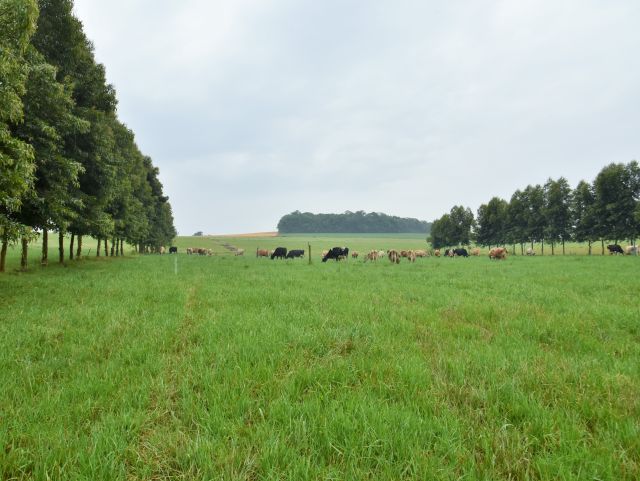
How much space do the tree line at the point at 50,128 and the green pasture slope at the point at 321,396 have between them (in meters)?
4.79

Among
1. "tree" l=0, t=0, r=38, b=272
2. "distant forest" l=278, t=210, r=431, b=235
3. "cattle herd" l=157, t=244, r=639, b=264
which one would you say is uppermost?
"distant forest" l=278, t=210, r=431, b=235

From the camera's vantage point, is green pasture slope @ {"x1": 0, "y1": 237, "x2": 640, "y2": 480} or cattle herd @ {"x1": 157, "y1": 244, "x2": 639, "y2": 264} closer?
green pasture slope @ {"x1": 0, "y1": 237, "x2": 640, "y2": 480}

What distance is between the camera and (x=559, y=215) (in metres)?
52.7

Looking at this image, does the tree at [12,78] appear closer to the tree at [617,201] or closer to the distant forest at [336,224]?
the tree at [617,201]

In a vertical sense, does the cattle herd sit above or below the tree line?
below

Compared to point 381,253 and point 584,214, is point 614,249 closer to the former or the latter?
point 584,214

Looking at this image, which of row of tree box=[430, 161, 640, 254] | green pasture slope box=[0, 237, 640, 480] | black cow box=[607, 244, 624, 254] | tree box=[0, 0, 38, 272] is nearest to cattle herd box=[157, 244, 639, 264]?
black cow box=[607, 244, 624, 254]

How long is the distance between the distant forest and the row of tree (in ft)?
374

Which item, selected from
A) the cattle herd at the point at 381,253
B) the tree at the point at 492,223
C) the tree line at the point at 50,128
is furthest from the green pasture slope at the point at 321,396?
the tree at the point at 492,223

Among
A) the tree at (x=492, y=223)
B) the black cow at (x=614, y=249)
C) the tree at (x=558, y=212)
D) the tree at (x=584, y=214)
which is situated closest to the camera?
the black cow at (x=614, y=249)

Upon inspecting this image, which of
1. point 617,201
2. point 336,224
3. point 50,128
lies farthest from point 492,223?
Answer: point 336,224

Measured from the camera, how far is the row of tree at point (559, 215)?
43.6 meters

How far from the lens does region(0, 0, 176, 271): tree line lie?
848cm

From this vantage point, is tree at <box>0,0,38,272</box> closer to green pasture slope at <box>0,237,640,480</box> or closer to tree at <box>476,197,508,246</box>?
green pasture slope at <box>0,237,640,480</box>
